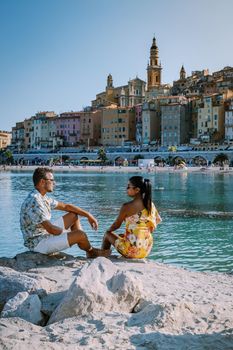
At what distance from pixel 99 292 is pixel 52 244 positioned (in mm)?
2349

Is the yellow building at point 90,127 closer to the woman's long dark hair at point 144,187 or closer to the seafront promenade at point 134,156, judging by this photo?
the seafront promenade at point 134,156

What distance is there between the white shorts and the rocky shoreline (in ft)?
3.17

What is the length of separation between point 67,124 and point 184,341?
124604mm

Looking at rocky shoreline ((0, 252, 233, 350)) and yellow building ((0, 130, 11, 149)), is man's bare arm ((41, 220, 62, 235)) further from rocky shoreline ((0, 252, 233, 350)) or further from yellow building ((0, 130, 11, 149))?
yellow building ((0, 130, 11, 149))

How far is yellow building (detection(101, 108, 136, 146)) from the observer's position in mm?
116375

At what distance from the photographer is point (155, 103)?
363 feet

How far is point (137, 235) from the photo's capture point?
783 centimetres

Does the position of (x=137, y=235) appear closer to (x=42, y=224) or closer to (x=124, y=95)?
(x=42, y=224)

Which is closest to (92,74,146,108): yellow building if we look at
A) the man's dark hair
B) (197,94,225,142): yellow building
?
(197,94,225,142): yellow building

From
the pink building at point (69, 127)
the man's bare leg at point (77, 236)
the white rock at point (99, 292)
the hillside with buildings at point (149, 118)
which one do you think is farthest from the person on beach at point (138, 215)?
the pink building at point (69, 127)

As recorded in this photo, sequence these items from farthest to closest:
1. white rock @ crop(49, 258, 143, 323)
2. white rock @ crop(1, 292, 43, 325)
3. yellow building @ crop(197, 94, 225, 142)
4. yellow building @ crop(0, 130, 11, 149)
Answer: yellow building @ crop(0, 130, 11, 149)
yellow building @ crop(197, 94, 225, 142)
white rock @ crop(49, 258, 143, 323)
white rock @ crop(1, 292, 43, 325)

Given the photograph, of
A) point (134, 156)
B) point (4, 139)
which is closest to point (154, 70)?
point (134, 156)

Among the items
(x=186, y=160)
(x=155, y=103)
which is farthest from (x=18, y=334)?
(x=155, y=103)

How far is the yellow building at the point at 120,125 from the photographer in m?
116
